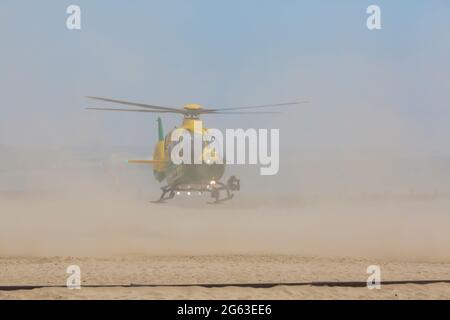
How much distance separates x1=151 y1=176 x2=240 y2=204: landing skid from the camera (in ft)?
59.3

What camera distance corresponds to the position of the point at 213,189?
1812cm

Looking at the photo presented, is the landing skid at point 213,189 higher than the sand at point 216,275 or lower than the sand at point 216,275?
higher

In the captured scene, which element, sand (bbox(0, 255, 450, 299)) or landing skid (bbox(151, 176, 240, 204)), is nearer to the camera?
sand (bbox(0, 255, 450, 299))

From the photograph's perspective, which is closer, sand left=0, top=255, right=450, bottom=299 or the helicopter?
sand left=0, top=255, right=450, bottom=299

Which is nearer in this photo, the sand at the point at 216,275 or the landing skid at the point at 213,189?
the sand at the point at 216,275

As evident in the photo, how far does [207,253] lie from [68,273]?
530 centimetres

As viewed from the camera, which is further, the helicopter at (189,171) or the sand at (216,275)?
the helicopter at (189,171)

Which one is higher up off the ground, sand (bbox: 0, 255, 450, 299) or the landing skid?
the landing skid

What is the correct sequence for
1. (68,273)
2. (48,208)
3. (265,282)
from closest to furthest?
(265,282)
(68,273)
(48,208)

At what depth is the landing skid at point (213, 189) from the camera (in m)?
18.1
